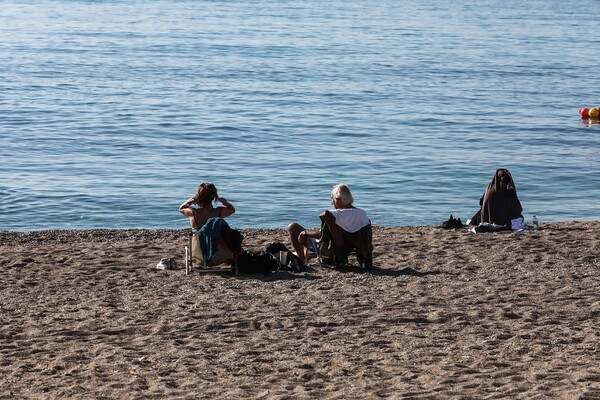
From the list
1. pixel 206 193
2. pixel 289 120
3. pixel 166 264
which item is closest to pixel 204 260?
pixel 166 264

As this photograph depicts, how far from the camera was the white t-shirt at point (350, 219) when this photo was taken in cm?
1080

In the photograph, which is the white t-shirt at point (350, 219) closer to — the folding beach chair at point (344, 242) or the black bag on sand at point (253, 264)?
the folding beach chair at point (344, 242)

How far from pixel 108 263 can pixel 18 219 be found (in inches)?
247

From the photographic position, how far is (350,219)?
10828 millimetres

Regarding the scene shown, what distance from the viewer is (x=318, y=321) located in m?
8.53

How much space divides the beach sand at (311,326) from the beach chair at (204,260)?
5.5 inches

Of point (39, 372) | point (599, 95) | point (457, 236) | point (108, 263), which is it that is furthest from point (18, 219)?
point (599, 95)

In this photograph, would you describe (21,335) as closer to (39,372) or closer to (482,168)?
(39,372)

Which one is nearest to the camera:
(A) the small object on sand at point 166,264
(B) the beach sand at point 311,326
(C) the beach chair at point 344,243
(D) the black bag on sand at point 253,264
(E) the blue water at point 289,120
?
(B) the beach sand at point 311,326

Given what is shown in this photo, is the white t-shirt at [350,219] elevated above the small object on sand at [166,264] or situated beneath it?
elevated above

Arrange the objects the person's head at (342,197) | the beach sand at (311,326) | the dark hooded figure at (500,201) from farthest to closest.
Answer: the dark hooded figure at (500,201)
the person's head at (342,197)
the beach sand at (311,326)

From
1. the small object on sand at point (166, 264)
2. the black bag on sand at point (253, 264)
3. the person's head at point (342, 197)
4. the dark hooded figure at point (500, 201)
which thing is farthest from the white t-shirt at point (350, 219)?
the dark hooded figure at point (500, 201)

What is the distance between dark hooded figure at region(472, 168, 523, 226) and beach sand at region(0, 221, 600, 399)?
940 mm

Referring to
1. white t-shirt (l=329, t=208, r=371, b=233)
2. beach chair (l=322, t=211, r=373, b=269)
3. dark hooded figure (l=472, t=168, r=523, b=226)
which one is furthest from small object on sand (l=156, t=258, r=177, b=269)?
dark hooded figure (l=472, t=168, r=523, b=226)
